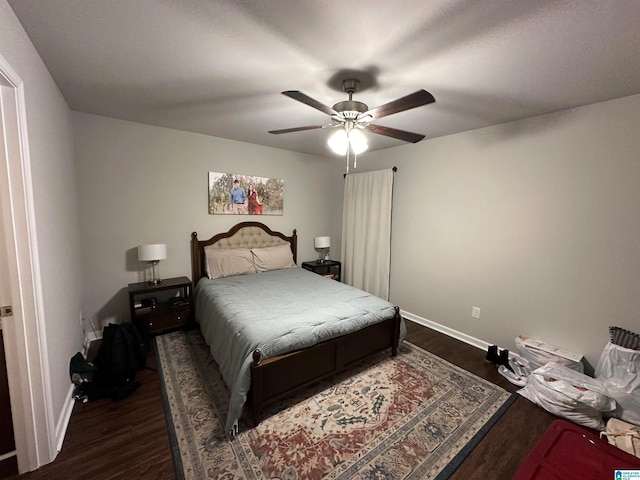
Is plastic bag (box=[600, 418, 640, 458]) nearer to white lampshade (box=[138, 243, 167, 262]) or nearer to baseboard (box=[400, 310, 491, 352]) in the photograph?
baseboard (box=[400, 310, 491, 352])

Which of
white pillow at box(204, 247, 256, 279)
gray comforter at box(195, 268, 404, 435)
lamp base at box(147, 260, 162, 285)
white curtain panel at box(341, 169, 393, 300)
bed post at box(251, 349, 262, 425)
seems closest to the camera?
bed post at box(251, 349, 262, 425)

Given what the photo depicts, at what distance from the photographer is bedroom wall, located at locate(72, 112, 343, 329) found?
2732mm

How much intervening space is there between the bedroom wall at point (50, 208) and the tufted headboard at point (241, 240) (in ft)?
3.94

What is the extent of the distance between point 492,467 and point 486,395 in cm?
72

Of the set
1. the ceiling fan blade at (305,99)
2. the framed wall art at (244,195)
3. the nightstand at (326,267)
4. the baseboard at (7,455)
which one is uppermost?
the ceiling fan blade at (305,99)

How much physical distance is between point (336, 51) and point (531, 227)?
2446mm

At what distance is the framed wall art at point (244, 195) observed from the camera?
3.46 metres

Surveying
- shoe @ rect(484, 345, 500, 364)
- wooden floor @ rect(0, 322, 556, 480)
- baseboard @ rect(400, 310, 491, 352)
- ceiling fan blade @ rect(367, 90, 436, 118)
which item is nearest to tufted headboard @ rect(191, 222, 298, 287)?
wooden floor @ rect(0, 322, 556, 480)

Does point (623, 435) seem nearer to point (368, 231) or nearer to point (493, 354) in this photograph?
point (493, 354)

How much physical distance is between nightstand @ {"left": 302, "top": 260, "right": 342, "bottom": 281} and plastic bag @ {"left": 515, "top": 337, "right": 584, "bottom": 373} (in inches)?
102

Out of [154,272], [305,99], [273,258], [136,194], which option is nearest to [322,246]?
[273,258]

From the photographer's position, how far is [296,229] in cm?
430

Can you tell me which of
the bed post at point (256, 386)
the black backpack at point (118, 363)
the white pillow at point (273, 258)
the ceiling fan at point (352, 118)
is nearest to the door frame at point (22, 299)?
the black backpack at point (118, 363)

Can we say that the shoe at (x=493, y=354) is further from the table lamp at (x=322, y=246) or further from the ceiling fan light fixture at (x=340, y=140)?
the table lamp at (x=322, y=246)
